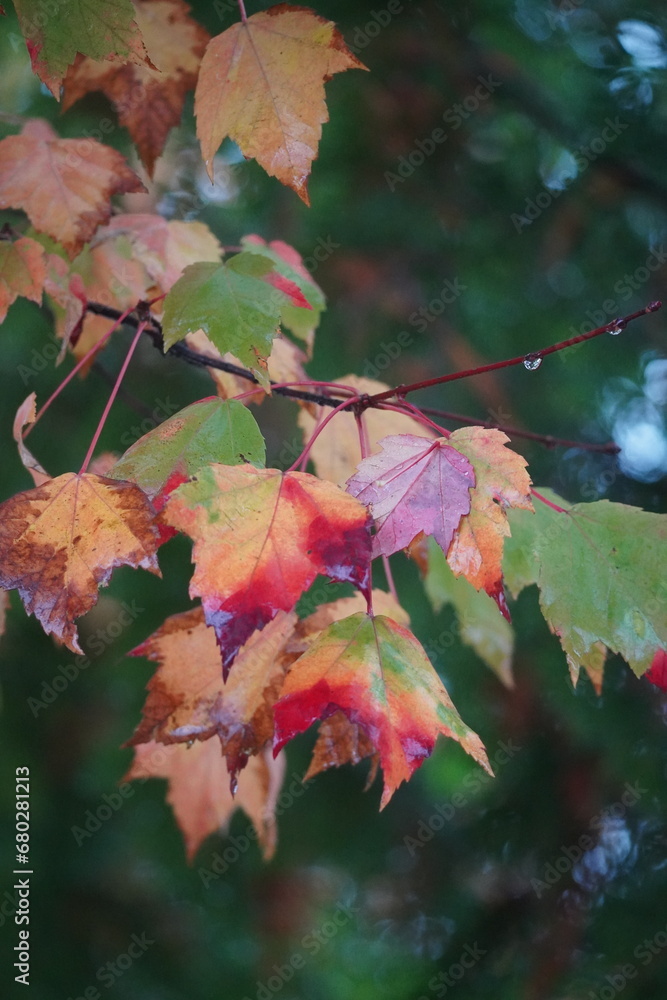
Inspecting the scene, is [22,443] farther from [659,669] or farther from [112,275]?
[659,669]

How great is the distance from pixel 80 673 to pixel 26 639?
0.49 ft

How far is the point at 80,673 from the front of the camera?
165 centimetres

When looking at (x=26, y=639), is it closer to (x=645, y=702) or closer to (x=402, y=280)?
(x=402, y=280)

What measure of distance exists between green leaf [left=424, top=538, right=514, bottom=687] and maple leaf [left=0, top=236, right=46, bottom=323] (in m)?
0.59

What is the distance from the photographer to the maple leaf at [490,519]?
1.80 ft

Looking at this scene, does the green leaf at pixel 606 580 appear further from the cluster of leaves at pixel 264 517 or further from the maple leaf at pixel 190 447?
the maple leaf at pixel 190 447

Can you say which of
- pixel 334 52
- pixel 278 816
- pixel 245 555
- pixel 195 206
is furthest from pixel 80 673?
pixel 334 52

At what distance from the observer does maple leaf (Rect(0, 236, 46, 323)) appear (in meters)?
0.84

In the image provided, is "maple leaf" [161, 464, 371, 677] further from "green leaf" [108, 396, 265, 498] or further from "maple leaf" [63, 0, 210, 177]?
"maple leaf" [63, 0, 210, 177]

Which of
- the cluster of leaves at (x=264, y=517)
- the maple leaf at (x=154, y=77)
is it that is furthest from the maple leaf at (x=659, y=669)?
the maple leaf at (x=154, y=77)

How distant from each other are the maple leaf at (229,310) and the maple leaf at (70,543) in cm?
15

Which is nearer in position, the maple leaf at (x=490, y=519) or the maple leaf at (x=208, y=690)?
the maple leaf at (x=490, y=519)

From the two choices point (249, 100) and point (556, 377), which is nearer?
point (249, 100)

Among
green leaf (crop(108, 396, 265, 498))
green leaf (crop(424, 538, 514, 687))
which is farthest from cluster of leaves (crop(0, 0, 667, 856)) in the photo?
green leaf (crop(424, 538, 514, 687))
